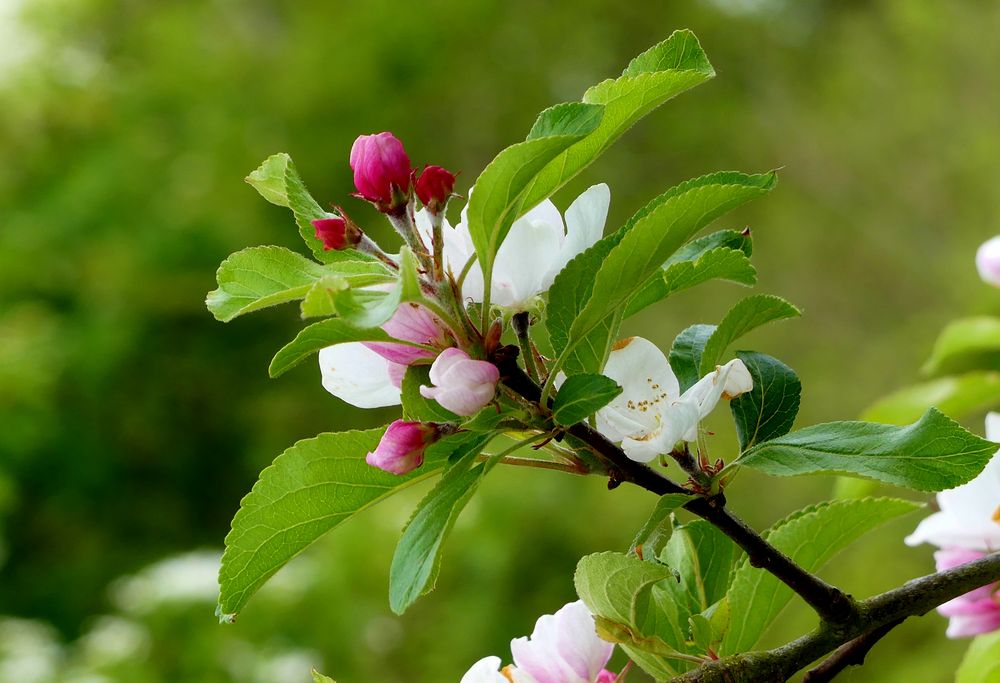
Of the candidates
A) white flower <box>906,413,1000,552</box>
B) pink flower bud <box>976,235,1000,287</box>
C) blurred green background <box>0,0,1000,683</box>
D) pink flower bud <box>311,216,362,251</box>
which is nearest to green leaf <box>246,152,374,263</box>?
pink flower bud <box>311,216,362,251</box>

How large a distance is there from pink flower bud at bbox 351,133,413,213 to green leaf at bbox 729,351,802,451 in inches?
4.4

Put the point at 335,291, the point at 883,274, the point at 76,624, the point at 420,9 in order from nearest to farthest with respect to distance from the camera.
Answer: the point at 335,291 < the point at 883,274 < the point at 76,624 < the point at 420,9

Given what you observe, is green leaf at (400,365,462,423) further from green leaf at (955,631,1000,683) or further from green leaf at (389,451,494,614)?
green leaf at (955,631,1000,683)

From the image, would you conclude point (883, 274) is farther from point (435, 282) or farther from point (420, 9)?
point (435, 282)

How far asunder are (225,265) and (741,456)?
0.14 meters

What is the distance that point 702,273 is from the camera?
301 millimetres

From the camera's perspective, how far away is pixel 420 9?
14.4 ft

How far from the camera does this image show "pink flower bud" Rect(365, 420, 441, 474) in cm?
29

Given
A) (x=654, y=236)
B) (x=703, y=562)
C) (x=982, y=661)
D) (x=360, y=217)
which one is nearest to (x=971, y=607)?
(x=982, y=661)

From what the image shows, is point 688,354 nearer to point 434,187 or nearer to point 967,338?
point 434,187

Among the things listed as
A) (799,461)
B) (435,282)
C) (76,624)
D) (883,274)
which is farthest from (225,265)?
(76,624)

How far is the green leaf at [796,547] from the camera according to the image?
0.34 metres

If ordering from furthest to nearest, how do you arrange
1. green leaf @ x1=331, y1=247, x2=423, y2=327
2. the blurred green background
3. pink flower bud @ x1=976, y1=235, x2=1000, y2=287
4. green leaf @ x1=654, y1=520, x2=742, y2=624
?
the blurred green background → pink flower bud @ x1=976, y1=235, x2=1000, y2=287 → green leaf @ x1=654, y1=520, x2=742, y2=624 → green leaf @ x1=331, y1=247, x2=423, y2=327

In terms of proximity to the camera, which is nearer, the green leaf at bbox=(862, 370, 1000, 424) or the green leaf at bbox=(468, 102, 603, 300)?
the green leaf at bbox=(468, 102, 603, 300)
